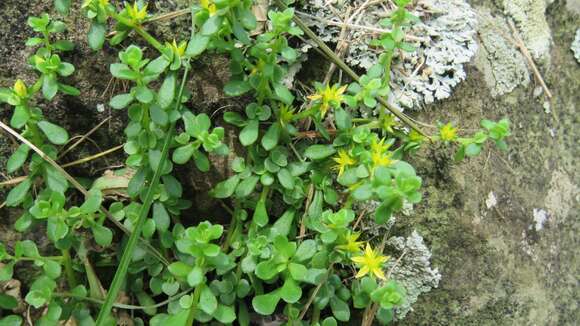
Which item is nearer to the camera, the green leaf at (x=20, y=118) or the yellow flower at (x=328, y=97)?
the green leaf at (x=20, y=118)

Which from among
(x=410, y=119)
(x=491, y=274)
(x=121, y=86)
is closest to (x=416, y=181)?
(x=410, y=119)

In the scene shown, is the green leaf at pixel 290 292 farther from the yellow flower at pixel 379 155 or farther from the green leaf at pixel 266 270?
the yellow flower at pixel 379 155

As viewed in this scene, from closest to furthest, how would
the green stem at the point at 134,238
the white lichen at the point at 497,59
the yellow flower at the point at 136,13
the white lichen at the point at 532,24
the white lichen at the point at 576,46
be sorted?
the green stem at the point at 134,238, the yellow flower at the point at 136,13, the white lichen at the point at 497,59, the white lichen at the point at 532,24, the white lichen at the point at 576,46

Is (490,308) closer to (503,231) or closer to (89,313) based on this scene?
(503,231)

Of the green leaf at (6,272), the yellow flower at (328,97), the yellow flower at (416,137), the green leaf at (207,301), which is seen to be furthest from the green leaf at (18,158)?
the yellow flower at (416,137)

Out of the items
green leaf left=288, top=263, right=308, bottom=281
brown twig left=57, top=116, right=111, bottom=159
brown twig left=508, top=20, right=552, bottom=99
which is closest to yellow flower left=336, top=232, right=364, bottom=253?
green leaf left=288, top=263, right=308, bottom=281

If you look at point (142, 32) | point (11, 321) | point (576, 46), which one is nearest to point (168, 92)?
point (142, 32)
